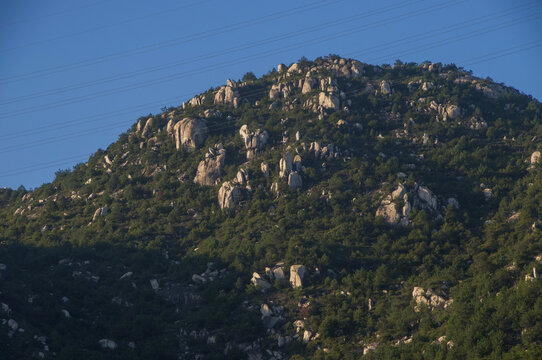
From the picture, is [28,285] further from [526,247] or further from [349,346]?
[526,247]

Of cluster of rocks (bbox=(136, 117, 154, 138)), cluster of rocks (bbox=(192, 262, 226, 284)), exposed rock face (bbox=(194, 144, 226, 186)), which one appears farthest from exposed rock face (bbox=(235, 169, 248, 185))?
cluster of rocks (bbox=(136, 117, 154, 138))

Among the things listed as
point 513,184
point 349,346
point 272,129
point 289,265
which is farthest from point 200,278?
point 513,184

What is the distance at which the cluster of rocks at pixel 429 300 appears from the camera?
8688cm

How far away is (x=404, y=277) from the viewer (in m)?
99.2

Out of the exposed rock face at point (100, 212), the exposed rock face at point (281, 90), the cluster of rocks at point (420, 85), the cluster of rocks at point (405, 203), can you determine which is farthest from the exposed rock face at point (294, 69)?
the cluster of rocks at point (405, 203)

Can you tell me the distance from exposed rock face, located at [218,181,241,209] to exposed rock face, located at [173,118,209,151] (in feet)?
68.9

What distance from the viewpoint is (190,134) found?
145 m

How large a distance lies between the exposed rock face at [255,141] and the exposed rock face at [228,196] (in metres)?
10.7

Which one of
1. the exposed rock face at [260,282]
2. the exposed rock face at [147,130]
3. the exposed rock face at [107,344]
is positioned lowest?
the exposed rock face at [107,344]

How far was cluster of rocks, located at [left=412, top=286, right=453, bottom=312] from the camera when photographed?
8688 centimetres

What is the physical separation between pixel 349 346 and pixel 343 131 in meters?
60.9

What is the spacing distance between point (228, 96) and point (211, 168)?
101ft

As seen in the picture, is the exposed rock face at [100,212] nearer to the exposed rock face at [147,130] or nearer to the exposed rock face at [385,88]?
the exposed rock face at [147,130]

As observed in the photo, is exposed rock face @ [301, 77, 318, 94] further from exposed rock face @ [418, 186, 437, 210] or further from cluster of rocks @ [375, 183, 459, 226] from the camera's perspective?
exposed rock face @ [418, 186, 437, 210]
